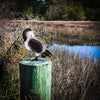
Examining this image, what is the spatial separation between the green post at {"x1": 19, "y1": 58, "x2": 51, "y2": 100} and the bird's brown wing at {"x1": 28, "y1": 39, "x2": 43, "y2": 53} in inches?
11.9

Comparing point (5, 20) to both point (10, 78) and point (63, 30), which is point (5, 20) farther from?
point (63, 30)

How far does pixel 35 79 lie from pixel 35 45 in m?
0.52

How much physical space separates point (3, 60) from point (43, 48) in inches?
63.6

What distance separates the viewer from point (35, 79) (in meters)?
1.87

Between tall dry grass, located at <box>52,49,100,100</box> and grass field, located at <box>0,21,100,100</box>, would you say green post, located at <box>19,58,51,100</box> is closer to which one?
grass field, located at <box>0,21,100,100</box>

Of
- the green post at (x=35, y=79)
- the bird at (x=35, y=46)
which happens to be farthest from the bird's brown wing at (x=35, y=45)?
the green post at (x=35, y=79)

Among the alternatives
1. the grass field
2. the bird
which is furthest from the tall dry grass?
the bird

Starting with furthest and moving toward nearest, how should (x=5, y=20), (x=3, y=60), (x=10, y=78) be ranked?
1. (x=5, y=20)
2. (x=3, y=60)
3. (x=10, y=78)

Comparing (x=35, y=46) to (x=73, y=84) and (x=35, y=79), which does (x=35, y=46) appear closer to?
(x=35, y=79)

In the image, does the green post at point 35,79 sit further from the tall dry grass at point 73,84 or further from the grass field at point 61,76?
the tall dry grass at point 73,84

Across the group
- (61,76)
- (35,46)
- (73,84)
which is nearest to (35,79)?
(35,46)

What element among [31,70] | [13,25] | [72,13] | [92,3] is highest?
[92,3]

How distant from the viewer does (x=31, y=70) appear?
1.85m

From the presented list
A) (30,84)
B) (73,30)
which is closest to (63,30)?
(73,30)
